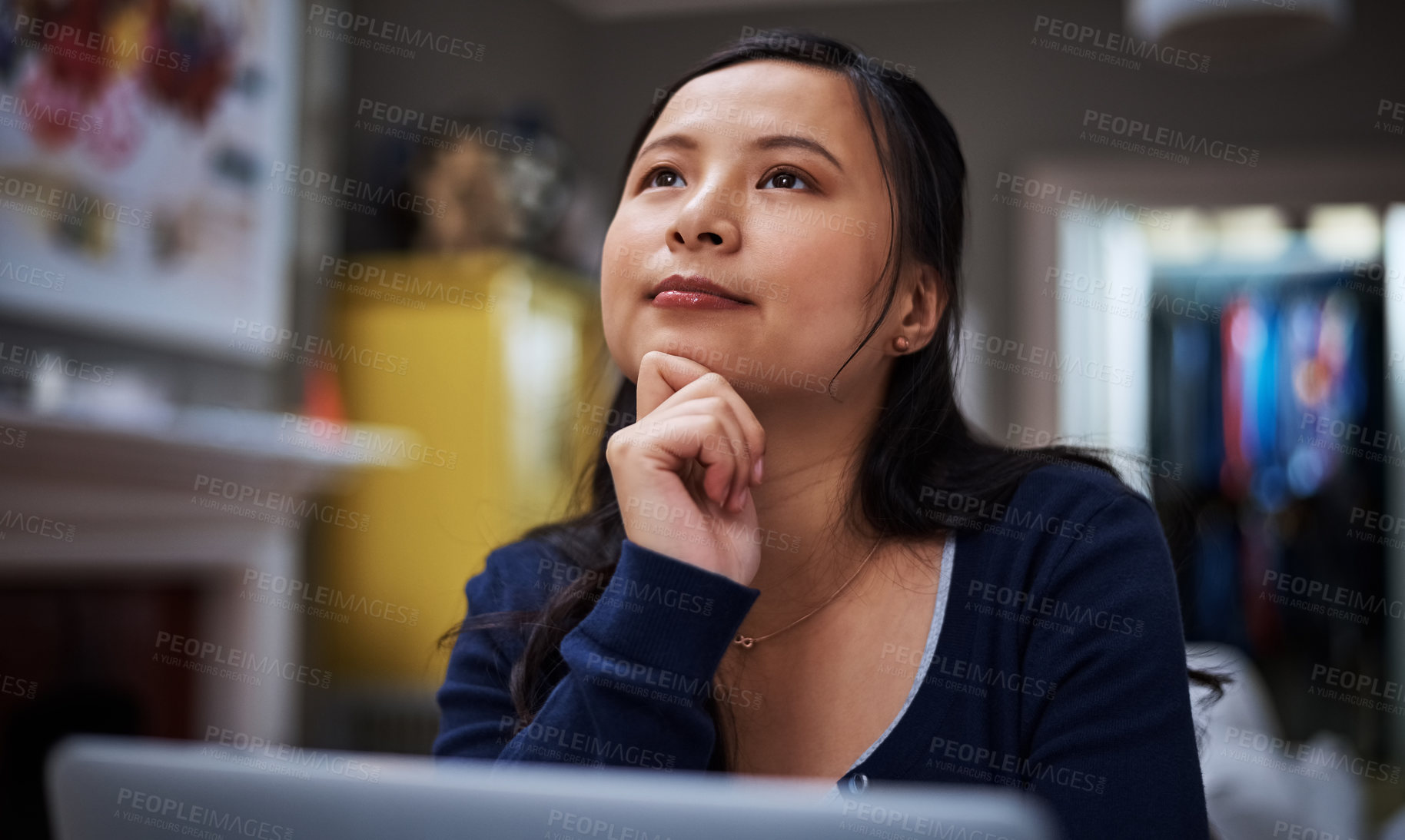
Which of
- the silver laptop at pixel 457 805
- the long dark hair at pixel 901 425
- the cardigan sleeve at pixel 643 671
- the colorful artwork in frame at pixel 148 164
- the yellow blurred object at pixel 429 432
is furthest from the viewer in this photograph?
the yellow blurred object at pixel 429 432

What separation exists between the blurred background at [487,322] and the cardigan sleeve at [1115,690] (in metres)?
0.24

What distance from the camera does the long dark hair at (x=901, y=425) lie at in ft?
3.19

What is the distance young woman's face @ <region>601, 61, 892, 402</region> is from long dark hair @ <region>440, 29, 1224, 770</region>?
0.03m

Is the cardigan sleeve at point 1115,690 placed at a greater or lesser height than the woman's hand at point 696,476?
lesser

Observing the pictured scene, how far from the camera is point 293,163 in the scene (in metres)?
3.07

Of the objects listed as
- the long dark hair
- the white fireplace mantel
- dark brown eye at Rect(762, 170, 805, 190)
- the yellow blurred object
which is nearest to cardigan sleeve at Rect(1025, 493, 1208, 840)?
the long dark hair

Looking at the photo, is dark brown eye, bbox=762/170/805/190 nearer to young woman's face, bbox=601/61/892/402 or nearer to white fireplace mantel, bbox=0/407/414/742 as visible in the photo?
young woman's face, bbox=601/61/892/402

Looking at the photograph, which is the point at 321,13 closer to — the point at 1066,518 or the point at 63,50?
the point at 63,50

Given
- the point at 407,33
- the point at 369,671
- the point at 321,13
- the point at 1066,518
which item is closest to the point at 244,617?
the point at 369,671

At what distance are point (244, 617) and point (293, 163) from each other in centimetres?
121

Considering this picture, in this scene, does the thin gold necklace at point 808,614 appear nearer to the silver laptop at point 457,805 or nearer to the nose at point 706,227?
the nose at point 706,227

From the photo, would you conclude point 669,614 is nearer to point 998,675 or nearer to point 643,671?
point 643,671

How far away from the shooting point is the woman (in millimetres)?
772

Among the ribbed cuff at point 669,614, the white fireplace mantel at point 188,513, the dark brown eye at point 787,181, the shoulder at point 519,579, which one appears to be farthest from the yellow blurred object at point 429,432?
the ribbed cuff at point 669,614
